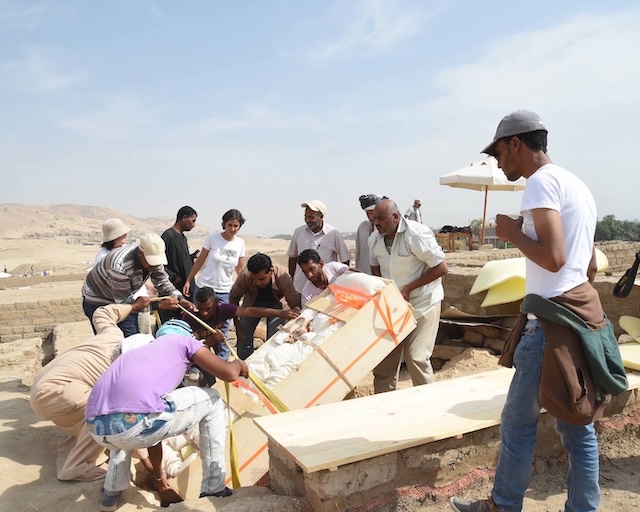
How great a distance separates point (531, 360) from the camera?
1988 millimetres

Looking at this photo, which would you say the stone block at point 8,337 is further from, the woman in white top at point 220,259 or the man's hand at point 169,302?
the man's hand at point 169,302

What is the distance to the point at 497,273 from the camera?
19.0 feet

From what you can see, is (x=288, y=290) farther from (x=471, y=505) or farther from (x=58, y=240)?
(x=58, y=240)

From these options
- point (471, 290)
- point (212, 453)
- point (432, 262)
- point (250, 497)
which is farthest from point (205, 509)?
point (471, 290)

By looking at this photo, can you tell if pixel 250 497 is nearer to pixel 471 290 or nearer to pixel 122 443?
pixel 122 443

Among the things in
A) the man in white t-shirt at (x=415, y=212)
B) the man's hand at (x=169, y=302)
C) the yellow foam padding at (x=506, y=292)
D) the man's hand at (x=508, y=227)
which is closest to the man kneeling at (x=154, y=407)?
the man's hand at (x=169, y=302)

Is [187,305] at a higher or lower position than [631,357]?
higher

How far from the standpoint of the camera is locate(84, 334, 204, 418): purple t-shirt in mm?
2676

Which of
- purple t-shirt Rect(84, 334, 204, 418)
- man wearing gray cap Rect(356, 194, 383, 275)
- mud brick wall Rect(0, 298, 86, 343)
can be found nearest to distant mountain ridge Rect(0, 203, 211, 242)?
mud brick wall Rect(0, 298, 86, 343)

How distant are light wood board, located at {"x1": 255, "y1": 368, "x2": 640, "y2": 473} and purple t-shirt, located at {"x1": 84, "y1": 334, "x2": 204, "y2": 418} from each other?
22.6 inches

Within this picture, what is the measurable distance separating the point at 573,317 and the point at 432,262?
212 cm

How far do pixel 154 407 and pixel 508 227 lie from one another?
6.57ft

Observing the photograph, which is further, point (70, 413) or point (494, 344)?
point (494, 344)

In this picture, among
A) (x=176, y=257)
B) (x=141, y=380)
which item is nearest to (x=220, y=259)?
(x=176, y=257)
